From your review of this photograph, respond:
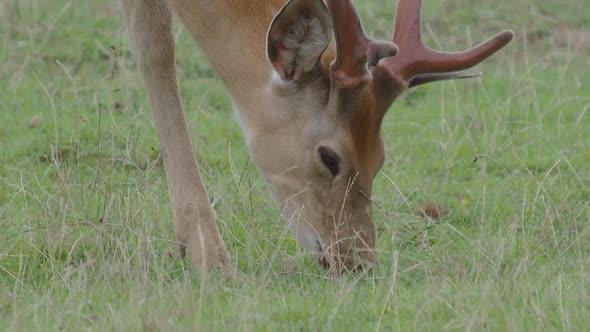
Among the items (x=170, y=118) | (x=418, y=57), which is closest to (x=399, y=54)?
(x=418, y=57)

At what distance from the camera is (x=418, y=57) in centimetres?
620

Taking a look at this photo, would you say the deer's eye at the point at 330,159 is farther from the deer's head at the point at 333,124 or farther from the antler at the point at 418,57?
the antler at the point at 418,57

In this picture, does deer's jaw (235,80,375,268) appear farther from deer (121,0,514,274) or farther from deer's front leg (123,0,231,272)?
deer's front leg (123,0,231,272)

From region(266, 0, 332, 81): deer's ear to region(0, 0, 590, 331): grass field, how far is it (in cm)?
77

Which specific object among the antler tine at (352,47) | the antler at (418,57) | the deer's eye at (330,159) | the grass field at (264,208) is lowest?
the grass field at (264,208)

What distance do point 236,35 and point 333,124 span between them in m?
0.61

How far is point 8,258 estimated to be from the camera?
21.2ft

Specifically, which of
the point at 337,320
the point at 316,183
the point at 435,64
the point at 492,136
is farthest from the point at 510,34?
the point at 492,136

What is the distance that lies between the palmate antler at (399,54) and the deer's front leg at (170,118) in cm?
116

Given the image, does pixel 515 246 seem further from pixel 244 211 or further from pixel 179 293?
pixel 179 293

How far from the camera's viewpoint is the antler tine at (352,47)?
5789 mm

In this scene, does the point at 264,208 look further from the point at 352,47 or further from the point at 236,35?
the point at 352,47

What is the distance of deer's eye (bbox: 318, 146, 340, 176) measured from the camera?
621cm

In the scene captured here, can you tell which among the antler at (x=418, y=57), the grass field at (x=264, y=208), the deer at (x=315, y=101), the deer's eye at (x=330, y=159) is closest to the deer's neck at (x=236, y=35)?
the deer at (x=315, y=101)
